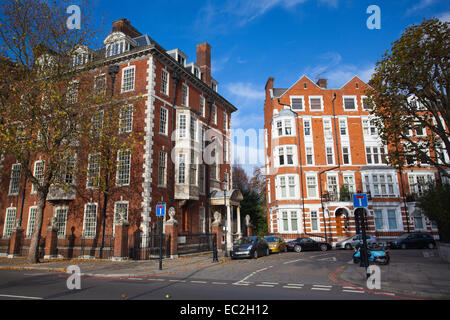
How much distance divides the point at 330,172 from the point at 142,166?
23425 millimetres

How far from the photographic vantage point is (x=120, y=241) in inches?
780

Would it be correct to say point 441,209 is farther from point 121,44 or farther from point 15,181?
point 15,181

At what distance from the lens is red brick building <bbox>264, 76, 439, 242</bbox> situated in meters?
34.8

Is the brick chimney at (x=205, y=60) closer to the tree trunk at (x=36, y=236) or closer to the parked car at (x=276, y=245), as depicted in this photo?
the parked car at (x=276, y=245)

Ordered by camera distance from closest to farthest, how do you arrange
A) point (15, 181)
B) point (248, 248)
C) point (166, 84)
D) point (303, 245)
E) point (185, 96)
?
point (248, 248)
point (166, 84)
point (303, 245)
point (185, 96)
point (15, 181)

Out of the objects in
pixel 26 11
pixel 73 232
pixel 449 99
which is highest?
pixel 26 11

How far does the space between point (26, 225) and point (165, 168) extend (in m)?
14.1

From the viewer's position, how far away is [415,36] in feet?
48.8

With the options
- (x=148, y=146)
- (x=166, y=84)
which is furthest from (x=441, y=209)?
(x=166, y=84)

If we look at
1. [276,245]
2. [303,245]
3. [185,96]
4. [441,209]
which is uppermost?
[185,96]

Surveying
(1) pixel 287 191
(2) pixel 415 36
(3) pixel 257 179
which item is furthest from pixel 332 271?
(3) pixel 257 179

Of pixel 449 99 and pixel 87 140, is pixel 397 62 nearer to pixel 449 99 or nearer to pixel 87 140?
pixel 449 99

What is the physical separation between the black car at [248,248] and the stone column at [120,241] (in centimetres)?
733
